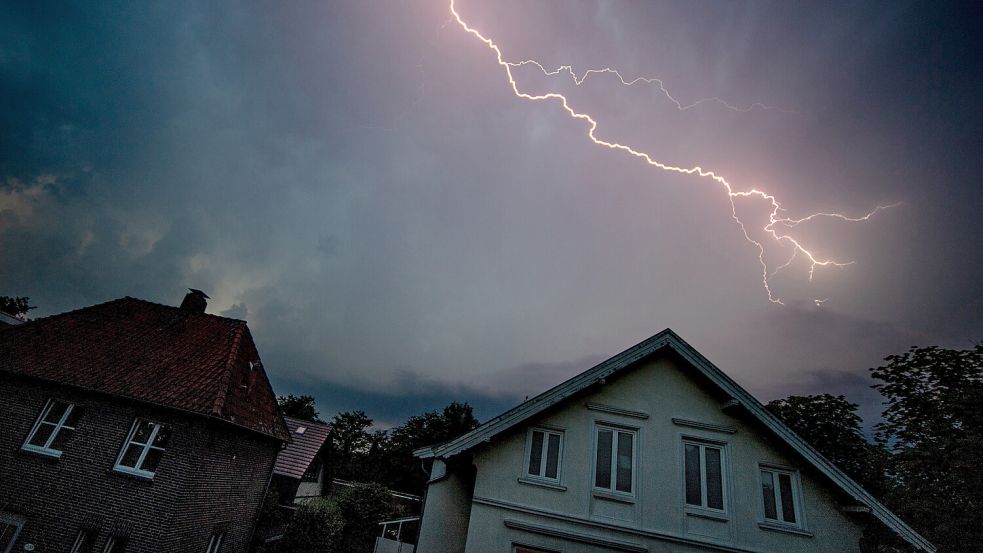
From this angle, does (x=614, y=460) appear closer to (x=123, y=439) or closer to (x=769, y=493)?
(x=769, y=493)

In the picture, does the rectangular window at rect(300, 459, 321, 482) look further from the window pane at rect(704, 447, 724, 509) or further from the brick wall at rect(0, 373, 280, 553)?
the window pane at rect(704, 447, 724, 509)

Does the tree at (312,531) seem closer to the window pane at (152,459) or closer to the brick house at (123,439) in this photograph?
the brick house at (123,439)

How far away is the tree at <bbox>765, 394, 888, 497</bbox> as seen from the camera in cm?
2316

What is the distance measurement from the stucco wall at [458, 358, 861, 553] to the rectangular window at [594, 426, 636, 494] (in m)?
0.21

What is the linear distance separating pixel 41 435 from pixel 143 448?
158 inches

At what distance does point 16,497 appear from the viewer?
12.9m

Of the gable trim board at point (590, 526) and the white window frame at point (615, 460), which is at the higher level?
the white window frame at point (615, 460)

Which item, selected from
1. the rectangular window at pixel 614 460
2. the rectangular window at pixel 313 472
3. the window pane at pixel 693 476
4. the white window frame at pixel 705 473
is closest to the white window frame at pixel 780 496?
the white window frame at pixel 705 473

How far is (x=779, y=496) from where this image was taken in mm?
10312

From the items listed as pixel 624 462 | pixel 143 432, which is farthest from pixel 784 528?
pixel 143 432

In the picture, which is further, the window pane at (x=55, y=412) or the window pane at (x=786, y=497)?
the window pane at (x=55, y=412)

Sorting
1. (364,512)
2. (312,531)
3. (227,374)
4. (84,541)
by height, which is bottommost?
(84,541)

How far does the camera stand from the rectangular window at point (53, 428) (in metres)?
13.6

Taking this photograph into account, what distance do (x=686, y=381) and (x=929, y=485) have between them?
16428mm
